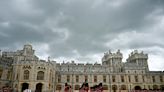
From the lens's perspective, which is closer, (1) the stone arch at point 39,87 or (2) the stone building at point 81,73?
(2) the stone building at point 81,73

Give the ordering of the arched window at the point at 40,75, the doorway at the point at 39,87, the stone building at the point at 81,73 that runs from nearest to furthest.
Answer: the arched window at the point at 40,75 → the stone building at the point at 81,73 → the doorway at the point at 39,87

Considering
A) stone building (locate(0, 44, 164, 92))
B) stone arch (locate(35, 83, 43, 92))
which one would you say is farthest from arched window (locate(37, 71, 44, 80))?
stone arch (locate(35, 83, 43, 92))

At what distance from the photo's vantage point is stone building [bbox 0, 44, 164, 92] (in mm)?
56656

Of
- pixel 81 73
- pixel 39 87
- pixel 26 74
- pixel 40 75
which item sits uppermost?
pixel 81 73

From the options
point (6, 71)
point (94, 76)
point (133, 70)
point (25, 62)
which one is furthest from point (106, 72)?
point (6, 71)

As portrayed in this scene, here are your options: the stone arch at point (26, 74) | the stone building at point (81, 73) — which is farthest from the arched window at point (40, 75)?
the stone arch at point (26, 74)

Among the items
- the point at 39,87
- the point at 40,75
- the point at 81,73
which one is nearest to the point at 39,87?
the point at 39,87

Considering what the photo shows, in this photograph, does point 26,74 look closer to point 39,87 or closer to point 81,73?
point 39,87

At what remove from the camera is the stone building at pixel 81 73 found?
186ft

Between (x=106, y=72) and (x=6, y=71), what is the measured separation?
34504 millimetres

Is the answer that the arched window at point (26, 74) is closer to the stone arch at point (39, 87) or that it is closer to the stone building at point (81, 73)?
the stone building at point (81, 73)

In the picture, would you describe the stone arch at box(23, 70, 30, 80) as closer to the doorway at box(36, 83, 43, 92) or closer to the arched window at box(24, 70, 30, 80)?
the arched window at box(24, 70, 30, 80)

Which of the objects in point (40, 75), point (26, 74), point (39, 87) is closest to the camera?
point (26, 74)

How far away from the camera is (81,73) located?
70062mm
